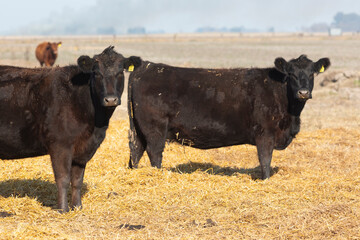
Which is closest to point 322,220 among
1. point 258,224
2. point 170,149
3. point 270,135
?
point 258,224

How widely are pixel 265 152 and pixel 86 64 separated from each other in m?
3.26

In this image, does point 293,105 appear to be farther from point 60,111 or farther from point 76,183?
point 60,111

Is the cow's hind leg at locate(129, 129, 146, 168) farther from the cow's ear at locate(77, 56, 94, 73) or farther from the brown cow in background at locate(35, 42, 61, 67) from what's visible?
the brown cow in background at locate(35, 42, 61, 67)

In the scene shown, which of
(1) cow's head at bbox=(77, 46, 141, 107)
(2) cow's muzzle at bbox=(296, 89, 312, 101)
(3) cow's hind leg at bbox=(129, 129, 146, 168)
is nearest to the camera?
(1) cow's head at bbox=(77, 46, 141, 107)

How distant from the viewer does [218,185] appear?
22.9 feet

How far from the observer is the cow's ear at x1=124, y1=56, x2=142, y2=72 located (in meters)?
5.88

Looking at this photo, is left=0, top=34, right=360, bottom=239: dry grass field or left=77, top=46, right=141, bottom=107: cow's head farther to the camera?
left=77, top=46, right=141, bottom=107: cow's head

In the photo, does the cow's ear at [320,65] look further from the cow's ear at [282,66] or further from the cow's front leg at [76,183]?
the cow's front leg at [76,183]

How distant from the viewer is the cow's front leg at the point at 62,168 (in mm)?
5574

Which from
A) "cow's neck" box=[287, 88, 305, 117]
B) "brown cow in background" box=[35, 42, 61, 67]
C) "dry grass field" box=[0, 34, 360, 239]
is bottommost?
"brown cow in background" box=[35, 42, 61, 67]

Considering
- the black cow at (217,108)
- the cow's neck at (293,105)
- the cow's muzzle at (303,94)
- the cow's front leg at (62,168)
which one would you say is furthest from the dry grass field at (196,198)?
the cow's muzzle at (303,94)

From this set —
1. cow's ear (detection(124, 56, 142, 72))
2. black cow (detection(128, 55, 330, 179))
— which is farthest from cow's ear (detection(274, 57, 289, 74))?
cow's ear (detection(124, 56, 142, 72))

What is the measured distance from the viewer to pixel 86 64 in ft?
18.5

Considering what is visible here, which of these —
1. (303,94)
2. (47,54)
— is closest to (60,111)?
(303,94)
